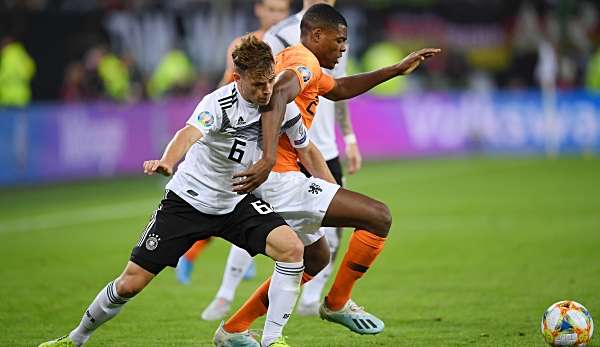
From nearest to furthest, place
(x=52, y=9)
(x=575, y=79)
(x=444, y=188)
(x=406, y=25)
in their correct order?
(x=444, y=188) → (x=52, y=9) → (x=575, y=79) → (x=406, y=25)

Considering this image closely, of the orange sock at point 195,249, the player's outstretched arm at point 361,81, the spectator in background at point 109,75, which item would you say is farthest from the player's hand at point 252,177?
the spectator in background at point 109,75

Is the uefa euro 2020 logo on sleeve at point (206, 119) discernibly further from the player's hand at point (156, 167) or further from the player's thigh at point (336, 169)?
the player's thigh at point (336, 169)

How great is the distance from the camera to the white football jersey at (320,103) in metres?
8.66

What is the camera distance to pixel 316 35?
7250 millimetres

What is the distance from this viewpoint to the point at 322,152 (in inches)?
345

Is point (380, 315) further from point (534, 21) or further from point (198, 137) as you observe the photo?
point (534, 21)

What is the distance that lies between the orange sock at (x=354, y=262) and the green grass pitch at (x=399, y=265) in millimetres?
340

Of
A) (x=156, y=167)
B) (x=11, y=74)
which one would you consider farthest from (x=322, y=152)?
(x=11, y=74)

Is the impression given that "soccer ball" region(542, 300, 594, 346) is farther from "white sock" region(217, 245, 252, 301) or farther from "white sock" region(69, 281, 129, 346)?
"white sock" region(217, 245, 252, 301)

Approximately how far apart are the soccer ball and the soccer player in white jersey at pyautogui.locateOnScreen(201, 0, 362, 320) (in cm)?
234

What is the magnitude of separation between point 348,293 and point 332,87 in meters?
1.30

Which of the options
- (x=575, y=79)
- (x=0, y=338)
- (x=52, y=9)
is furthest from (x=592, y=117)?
(x=0, y=338)

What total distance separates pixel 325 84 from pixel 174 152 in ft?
4.29

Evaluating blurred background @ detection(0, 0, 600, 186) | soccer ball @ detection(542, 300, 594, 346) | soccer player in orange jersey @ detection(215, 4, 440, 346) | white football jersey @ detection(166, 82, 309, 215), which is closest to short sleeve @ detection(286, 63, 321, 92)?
soccer player in orange jersey @ detection(215, 4, 440, 346)
